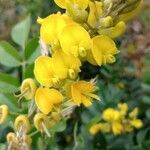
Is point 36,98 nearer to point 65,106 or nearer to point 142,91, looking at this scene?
point 65,106

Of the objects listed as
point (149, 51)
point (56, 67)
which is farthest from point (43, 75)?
point (149, 51)

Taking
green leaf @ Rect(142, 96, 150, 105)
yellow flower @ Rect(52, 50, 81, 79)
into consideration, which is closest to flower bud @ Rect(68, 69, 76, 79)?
yellow flower @ Rect(52, 50, 81, 79)

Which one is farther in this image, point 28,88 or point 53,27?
point 28,88

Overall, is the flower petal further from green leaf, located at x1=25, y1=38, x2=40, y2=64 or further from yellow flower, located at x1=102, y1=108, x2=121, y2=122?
yellow flower, located at x1=102, y1=108, x2=121, y2=122

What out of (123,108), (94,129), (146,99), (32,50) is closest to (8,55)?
(32,50)

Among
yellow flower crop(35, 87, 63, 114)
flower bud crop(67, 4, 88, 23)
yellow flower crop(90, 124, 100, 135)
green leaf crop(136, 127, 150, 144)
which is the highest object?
flower bud crop(67, 4, 88, 23)

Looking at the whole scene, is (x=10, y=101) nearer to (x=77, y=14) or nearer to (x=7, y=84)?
(x=7, y=84)

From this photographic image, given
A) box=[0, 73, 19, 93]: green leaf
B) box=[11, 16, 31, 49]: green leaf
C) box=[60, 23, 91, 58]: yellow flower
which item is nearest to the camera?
box=[60, 23, 91, 58]: yellow flower
